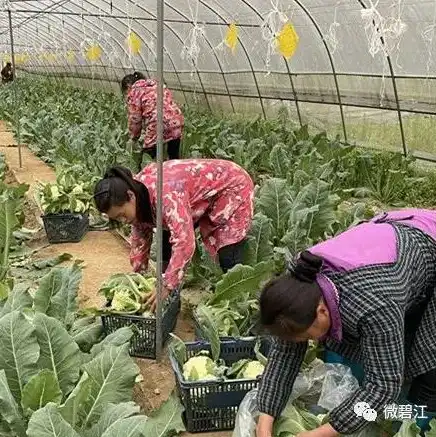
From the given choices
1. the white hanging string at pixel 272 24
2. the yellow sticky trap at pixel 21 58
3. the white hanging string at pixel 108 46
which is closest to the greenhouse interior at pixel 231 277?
the white hanging string at pixel 272 24

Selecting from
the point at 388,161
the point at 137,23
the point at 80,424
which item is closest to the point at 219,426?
the point at 80,424

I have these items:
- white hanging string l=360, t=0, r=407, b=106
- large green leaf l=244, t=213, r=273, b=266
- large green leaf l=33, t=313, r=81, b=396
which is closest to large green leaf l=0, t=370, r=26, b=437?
large green leaf l=33, t=313, r=81, b=396

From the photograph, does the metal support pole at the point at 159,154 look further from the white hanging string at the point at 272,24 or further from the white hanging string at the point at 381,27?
the white hanging string at the point at 272,24

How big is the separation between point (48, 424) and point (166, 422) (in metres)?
0.68

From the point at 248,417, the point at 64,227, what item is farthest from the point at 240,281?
the point at 64,227

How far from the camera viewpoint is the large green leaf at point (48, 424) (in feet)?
7.93

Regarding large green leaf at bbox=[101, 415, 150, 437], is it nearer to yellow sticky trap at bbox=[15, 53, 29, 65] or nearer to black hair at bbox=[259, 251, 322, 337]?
black hair at bbox=[259, 251, 322, 337]

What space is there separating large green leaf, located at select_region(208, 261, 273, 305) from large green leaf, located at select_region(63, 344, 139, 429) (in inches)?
37.5

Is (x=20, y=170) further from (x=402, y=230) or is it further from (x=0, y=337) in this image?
(x=402, y=230)

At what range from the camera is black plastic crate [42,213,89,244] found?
6953mm

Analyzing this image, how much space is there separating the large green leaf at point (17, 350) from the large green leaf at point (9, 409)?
23 centimetres

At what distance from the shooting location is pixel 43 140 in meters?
12.2

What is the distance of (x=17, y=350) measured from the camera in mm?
3145

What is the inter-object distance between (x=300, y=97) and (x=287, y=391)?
33.3ft
